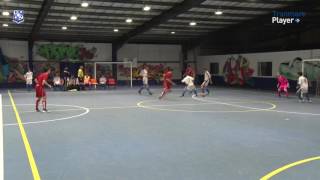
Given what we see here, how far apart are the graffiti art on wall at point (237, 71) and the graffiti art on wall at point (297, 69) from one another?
402 cm

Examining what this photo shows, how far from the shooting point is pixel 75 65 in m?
35.4

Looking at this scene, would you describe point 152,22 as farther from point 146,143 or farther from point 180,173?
point 180,173

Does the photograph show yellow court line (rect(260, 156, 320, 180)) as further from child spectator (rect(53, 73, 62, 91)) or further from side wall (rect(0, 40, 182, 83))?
side wall (rect(0, 40, 182, 83))

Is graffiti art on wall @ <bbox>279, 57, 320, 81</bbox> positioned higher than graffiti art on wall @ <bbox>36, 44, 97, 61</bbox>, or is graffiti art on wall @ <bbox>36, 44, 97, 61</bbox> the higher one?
graffiti art on wall @ <bbox>36, 44, 97, 61</bbox>

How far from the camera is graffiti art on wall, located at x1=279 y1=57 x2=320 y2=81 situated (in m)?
25.8

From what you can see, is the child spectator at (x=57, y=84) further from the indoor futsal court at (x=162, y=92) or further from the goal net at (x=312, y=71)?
the goal net at (x=312, y=71)

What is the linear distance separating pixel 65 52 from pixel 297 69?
64.2 ft

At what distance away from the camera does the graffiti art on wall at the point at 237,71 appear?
32781mm

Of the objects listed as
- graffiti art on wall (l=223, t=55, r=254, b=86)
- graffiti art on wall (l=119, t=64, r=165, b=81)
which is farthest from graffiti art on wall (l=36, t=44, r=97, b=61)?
graffiti art on wall (l=223, t=55, r=254, b=86)

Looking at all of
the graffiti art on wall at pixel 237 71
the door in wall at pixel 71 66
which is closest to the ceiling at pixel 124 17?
the door in wall at pixel 71 66

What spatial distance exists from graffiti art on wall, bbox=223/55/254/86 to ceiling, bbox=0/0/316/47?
310cm

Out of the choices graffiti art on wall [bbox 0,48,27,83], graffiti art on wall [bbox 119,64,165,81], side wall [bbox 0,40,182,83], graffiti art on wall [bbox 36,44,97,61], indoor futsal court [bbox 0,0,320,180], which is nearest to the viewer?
indoor futsal court [bbox 0,0,320,180]

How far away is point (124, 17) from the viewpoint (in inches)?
1082

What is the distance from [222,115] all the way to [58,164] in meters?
8.11
